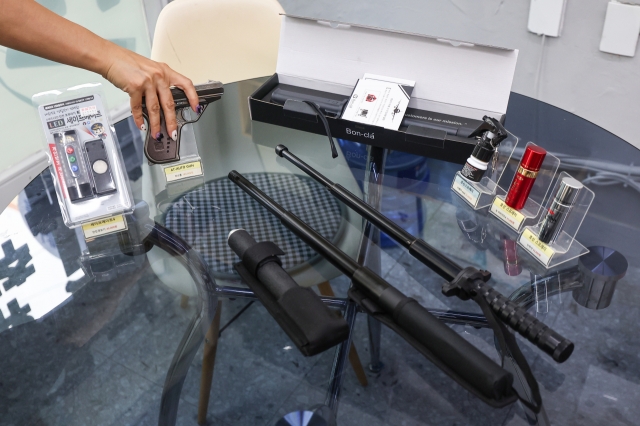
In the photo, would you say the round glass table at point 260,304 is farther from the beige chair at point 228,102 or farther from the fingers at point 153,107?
the fingers at point 153,107

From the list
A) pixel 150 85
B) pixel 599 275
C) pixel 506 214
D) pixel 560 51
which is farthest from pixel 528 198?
pixel 560 51

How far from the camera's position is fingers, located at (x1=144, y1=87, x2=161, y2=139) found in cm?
95

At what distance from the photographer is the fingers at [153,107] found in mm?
953

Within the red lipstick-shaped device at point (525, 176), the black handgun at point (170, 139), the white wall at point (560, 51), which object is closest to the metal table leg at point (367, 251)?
the red lipstick-shaped device at point (525, 176)

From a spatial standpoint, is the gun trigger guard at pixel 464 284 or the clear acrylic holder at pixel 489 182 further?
the clear acrylic holder at pixel 489 182

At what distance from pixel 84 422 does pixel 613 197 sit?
3.20ft

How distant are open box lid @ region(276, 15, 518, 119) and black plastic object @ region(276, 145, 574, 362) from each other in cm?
24

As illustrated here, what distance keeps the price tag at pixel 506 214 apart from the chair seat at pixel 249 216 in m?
0.27

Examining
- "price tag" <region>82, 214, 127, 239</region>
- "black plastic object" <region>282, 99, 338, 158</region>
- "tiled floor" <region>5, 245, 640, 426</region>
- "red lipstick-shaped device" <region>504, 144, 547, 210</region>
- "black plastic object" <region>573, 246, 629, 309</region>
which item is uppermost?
"black plastic object" <region>282, 99, 338, 158</region>

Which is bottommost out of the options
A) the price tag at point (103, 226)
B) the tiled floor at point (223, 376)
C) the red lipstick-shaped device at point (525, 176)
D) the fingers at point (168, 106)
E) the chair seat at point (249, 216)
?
the tiled floor at point (223, 376)

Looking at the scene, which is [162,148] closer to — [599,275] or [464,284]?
[464,284]

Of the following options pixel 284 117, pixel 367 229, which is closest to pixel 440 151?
pixel 367 229

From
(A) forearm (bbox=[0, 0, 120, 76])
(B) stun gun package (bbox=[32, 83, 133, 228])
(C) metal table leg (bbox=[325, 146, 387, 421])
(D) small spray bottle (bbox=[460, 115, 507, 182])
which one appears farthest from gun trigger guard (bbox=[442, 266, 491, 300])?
(A) forearm (bbox=[0, 0, 120, 76])

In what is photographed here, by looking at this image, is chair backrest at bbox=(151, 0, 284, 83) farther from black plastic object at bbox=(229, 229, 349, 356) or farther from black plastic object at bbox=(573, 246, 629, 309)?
black plastic object at bbox=(573, 246, 629, 309)
